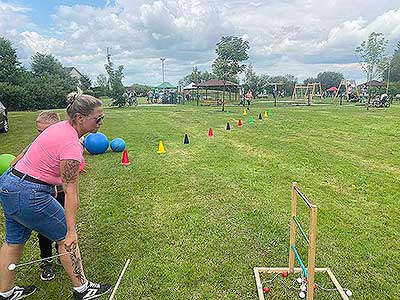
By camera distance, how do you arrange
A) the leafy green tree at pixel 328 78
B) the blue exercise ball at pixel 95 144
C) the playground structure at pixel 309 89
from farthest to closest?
the leafy green tree at pixel 328 78
the playground structure at pixel 309 89
the blue exercise ball at pixel 95 144

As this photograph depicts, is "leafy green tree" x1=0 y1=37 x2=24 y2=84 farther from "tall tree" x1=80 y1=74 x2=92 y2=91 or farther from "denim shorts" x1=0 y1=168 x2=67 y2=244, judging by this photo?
"denim shorts" x1=0 y1=168 x2=67 y2=244

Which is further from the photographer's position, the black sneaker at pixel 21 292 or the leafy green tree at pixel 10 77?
the leafy green tree at pixel 10 77

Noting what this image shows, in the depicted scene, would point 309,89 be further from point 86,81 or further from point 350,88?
point 86,81

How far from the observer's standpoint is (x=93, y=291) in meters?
3.00

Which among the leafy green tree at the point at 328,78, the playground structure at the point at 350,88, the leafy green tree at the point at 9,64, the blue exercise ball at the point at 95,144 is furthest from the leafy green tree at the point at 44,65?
the leafy green tree at the point at 328,78

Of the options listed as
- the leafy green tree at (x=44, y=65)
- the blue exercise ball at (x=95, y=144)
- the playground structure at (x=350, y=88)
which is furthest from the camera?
the leafy green tree at (x=44, y=65)

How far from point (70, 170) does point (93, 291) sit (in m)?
1.21

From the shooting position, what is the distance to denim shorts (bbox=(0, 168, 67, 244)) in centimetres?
254

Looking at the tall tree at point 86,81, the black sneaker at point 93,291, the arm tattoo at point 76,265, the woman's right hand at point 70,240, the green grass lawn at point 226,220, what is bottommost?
the green grass lawn at point 226,220

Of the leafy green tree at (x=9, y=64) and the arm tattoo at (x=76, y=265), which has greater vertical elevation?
the leafy green tree at (x=9, y=64)

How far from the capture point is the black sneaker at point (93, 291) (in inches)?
115

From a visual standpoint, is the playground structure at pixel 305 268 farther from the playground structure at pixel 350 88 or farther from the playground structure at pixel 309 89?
the playground structure at pixel 350 88

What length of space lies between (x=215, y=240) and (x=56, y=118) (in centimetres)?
230

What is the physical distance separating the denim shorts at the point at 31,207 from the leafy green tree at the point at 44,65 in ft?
166
